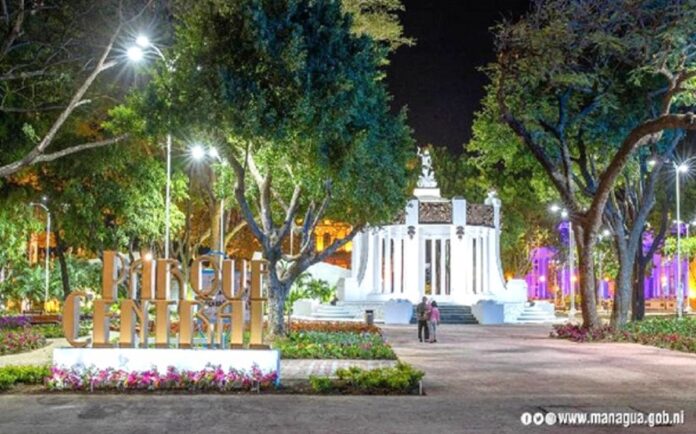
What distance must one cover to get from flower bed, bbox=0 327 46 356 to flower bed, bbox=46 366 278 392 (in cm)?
922

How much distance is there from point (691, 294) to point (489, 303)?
149 ft

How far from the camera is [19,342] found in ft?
81.0

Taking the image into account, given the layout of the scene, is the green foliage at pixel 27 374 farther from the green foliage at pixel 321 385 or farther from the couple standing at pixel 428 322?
the couple standing at pixel 428 322

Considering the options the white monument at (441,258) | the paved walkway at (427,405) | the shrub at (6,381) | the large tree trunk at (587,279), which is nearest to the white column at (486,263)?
the white monument at (441,258)

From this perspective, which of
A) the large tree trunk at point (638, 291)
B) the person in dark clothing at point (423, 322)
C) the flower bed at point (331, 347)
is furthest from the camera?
the large tree trunk at point (638, 291)

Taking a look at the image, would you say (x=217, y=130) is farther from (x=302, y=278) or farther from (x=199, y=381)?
(x=302, y=278)

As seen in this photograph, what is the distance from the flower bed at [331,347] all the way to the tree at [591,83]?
9390 millimetres

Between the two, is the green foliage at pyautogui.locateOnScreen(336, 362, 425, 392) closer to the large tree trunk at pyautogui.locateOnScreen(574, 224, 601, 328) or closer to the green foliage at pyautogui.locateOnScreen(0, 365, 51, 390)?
the green foliage at pyautogui.locateOnScreen(0, 365, 51, 390)

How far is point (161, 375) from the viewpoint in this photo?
15609 mm

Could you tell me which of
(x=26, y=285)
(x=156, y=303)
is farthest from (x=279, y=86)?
(x=26, y=285)

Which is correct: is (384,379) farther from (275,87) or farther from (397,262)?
(397,262)

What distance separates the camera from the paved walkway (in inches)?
469

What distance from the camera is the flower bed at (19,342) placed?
78.6 ft

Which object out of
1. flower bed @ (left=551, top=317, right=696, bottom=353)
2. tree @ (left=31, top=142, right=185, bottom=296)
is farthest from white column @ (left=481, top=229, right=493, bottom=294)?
tree @ (left=31, top=142, right=185, bottom=296)
